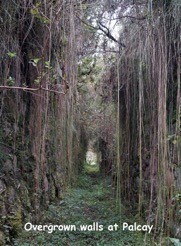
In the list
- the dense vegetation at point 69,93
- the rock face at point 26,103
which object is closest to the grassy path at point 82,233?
the dense vegetation at point 69,93

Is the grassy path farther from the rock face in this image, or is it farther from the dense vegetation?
the rock face

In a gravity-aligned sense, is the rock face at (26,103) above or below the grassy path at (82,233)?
above

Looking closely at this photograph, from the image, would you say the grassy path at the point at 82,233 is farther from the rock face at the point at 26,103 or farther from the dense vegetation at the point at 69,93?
the rock face at the point at 26,103

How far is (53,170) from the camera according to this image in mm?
4816

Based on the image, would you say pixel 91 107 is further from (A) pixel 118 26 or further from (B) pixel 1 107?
(B) pixel 1 107

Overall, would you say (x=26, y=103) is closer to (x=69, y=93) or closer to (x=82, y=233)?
(x=69, y=93)

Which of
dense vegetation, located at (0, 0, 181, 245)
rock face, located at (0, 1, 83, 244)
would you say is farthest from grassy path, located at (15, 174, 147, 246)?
rock face, located at (0, 1, 83, 244)

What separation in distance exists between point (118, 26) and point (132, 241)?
265 cm

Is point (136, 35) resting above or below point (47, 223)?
above

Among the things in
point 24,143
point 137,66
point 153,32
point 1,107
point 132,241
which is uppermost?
point 153,32

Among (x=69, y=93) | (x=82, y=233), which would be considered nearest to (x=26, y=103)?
(x=69, y=93)

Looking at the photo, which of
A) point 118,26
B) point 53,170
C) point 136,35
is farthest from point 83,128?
point 136,35

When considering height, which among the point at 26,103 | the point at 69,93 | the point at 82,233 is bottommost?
the point at 82,233

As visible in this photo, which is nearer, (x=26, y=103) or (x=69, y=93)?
(x=69, y=93)
